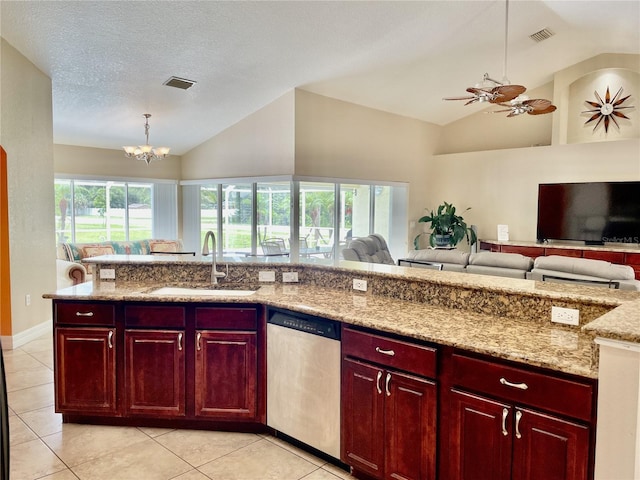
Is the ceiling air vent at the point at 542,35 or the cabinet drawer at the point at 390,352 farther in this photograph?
the ceiling air vent at the point at 542,35

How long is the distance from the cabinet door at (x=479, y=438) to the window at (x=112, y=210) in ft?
27.4

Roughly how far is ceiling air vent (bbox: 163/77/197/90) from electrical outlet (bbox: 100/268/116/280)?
324cm

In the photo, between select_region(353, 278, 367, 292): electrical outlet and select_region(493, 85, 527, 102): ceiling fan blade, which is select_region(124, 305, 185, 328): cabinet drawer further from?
select_region(493, 85, 527, 102): ceiling fan blade

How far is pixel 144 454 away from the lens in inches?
104

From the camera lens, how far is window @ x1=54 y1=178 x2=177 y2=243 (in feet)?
27.4

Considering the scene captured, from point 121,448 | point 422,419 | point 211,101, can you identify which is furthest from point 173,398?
point 211,101

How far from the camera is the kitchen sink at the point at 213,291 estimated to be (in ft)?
9.64

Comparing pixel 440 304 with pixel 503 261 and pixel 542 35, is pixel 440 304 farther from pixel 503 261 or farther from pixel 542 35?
pixel 542 35

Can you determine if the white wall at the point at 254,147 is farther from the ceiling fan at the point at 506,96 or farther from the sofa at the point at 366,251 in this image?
the ceiling fan at the point at 506,96

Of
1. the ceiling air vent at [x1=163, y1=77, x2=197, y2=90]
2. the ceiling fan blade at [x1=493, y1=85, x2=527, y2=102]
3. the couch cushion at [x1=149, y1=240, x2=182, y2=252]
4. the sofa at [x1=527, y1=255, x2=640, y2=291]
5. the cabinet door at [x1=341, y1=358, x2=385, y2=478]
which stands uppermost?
the ceiling air vent at [x1=163, y1=77, x2=197, y2=90]

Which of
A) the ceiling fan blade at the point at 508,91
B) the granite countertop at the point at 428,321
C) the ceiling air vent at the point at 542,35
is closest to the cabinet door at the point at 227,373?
the granite countertop at the point at 428,321

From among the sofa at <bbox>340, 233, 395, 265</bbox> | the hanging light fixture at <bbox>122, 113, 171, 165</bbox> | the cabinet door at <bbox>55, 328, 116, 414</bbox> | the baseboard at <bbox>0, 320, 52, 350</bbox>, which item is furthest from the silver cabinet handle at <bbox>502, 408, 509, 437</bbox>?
the hanging light fixture at <bbox>122, 113, 171, 165</bbox>

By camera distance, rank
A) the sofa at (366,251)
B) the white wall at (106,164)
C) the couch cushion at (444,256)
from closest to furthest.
Result: the couch cushion at (444,256) < the sofa at (366,251) < the white wall at (106,164)

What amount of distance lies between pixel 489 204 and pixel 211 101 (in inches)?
209
